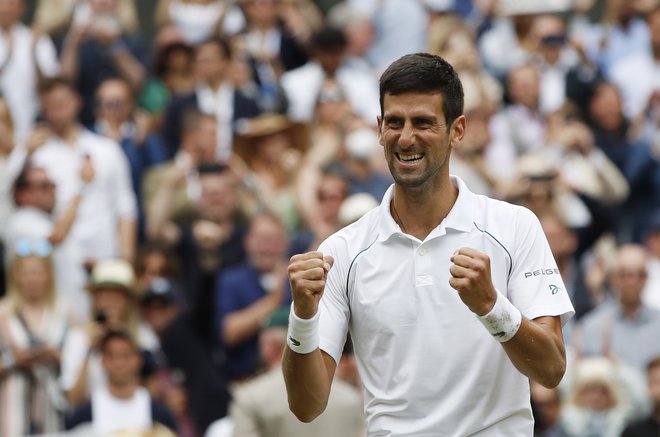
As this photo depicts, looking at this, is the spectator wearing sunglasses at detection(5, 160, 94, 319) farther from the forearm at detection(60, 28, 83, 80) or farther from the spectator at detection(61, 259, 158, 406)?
the forearm at detection(60, 28, 83, 80)

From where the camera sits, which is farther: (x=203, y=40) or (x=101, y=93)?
(x=203, y=40)

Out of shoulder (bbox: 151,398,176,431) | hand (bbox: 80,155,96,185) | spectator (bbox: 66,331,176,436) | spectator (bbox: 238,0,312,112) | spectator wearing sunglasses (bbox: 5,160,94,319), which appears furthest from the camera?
spectator (bbox: 238,0,312,112)

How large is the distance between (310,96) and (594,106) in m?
2.40

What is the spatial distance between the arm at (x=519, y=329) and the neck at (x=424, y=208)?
45 centimetres

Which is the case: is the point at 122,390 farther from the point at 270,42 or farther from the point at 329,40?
the point at 270,42

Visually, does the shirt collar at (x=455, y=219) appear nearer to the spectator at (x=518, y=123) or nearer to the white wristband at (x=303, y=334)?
the white wristband at (x=303, y=334)

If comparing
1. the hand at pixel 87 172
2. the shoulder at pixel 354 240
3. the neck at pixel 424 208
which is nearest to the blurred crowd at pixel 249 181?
the hand at pixel 87 172

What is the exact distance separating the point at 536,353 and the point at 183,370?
5815 millimetres

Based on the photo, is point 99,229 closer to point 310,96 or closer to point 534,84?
point 310,96

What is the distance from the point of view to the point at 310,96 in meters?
12.8

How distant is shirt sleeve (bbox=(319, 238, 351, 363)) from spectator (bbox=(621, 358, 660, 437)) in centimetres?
502

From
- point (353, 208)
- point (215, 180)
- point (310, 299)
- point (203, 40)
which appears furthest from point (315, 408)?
point (203, 40)

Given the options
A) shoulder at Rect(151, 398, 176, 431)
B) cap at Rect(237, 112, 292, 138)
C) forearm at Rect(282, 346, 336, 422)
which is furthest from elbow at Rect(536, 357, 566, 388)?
cap at Rect(237, 112, 292, 138)

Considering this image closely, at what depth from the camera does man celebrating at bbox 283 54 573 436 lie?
4652 millimetres
